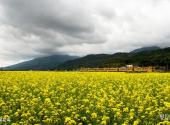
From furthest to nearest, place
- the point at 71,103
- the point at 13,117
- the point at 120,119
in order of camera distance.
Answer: the point at 71,103 → the point at 13,117 → the point at 120,119

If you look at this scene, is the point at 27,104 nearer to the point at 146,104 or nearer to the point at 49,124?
the point at 49,124

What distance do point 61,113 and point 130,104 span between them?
3.07 meters

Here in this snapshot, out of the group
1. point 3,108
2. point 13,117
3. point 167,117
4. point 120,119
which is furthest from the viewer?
point 3,108

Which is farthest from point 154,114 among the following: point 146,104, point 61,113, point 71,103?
point 71,103

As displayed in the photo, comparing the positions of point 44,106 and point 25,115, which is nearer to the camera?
point 25,115

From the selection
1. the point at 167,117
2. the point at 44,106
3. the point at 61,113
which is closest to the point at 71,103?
the point at 44,106

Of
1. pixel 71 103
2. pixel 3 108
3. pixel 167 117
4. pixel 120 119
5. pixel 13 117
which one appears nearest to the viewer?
pixel 167 117

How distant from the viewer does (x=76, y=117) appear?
33.9 feet

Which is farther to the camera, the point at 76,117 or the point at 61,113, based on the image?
the point at 61,113

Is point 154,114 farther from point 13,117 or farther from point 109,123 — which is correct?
point 13,117

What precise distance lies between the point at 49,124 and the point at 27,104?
351cm

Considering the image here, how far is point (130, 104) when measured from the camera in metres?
13.3

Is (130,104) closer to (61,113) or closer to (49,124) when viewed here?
(61,113)

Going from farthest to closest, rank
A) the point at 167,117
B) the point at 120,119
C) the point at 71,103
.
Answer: the point at 71,103, the point at 120,119, the point at 167,117
